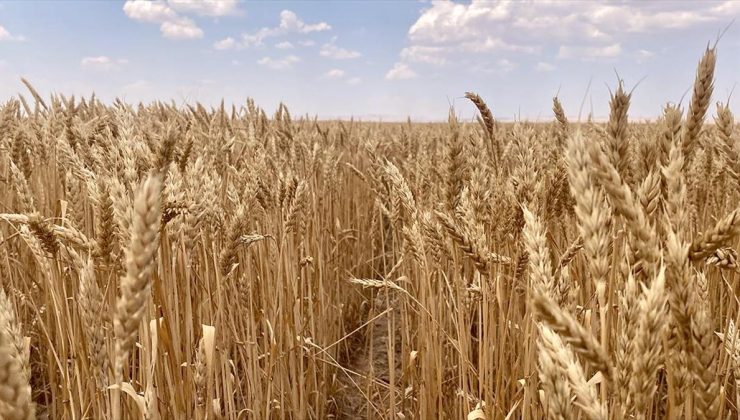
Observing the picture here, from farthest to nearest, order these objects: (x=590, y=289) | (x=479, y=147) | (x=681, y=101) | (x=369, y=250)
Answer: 1. (x=369, y=250)
2. (x=479, y=147)
3. (x=590, y=289)
4. (x=681, y=101)

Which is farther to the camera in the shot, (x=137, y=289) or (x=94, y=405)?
(x=94, y=405)

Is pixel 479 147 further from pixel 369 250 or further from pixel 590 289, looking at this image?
pixel 369 250

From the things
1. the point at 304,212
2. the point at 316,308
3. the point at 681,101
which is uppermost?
the point at 681,101

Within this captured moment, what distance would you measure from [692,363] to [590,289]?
5.03ft

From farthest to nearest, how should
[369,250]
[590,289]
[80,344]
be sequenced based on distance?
[369,250]
[590,289]
[80,344]

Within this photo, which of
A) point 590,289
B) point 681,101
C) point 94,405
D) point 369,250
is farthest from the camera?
point 369,250

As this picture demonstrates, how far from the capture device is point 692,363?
754mm

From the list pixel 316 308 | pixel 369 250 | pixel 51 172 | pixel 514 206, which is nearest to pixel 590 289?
pixel 514 206

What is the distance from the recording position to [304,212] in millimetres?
3051

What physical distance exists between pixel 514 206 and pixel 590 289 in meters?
0.77

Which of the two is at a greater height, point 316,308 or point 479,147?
point 479,147

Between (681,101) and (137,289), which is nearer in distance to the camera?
(137,289)

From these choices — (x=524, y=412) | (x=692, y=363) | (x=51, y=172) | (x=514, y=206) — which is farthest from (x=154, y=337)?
(x=51, y=172)

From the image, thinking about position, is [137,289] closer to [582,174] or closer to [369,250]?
[582,174]
